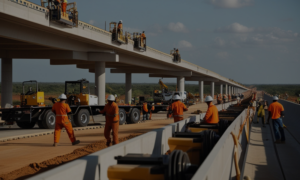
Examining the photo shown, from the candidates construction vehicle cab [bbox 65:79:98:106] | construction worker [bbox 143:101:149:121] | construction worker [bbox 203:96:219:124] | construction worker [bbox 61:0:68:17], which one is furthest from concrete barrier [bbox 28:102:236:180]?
construction worker [bbox 143:101:149:121]

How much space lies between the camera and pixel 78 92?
22406 millimetres

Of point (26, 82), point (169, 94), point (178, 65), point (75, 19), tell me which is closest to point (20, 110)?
point (26, 82)

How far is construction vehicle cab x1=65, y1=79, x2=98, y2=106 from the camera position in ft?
71.3

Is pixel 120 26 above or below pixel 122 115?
above

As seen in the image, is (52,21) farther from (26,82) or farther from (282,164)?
(282,164)

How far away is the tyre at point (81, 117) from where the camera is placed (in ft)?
69.1

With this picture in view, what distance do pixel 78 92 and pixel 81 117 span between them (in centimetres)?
192

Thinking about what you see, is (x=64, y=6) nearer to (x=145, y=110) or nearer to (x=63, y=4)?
(x=63, y=4)

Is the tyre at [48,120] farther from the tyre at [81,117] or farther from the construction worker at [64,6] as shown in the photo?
the construction worker at [64,6]

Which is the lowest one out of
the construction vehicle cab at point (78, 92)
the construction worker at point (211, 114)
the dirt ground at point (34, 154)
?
the dirt ground at point (34, 154)

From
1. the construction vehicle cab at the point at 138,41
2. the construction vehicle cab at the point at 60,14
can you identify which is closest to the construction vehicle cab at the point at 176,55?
the construction vehicle cab at the point at 138,41

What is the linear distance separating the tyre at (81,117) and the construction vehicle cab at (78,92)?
626 millimetres

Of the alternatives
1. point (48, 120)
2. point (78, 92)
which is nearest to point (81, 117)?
point (78, 92)

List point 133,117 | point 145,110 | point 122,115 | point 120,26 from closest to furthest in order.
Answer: point 122,115, point 133,117, point 145,110, point 120,26
